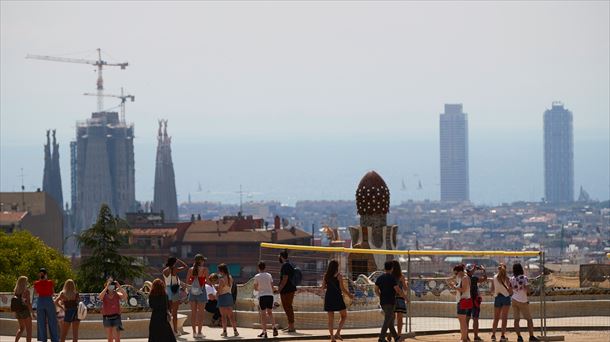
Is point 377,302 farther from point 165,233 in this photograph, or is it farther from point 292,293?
point 165,233

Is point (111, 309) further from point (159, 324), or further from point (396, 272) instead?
point (396, 272)

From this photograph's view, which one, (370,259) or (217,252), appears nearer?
(370,259)

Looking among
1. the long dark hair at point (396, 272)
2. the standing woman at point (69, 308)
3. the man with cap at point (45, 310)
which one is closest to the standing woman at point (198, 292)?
the standing woman at point (69, 308)

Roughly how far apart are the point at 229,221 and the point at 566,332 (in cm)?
17045

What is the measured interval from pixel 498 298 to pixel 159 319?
5708mm

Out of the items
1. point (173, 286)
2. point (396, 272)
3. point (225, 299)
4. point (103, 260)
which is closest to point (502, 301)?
point (396, 272)

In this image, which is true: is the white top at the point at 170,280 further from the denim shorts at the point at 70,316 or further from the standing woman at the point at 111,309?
the denim shorts at the point at 70,316

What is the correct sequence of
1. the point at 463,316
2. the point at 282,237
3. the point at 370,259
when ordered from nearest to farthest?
1. the point at 463,316
2. the point at 370,259
3. the point at 282,237

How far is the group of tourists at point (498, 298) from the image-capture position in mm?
25094

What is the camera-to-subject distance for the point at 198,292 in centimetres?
2720

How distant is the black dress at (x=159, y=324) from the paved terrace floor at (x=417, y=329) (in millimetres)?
3394

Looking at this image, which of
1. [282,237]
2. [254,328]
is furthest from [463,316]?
[282,237]

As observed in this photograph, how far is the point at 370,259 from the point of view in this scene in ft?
115

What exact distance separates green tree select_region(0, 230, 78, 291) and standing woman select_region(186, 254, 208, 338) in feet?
101
